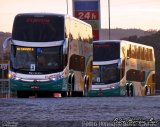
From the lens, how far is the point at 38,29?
105ft

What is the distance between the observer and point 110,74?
43906 millimetres

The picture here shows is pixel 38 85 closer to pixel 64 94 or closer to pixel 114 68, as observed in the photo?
pixel 64 94

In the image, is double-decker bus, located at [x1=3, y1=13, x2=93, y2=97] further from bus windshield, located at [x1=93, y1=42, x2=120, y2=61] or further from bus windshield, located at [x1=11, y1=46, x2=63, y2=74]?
bus windshield, located at [x1=93, y1=42, x2=120, y2=61]

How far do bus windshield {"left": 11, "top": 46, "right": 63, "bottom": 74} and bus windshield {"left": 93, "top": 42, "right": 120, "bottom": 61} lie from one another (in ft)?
37.6

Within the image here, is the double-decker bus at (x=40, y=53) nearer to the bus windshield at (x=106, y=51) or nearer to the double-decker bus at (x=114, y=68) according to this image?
the bus windshield at (x=106, y=51)

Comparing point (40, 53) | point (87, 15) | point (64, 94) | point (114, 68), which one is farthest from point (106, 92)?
point (87, 15)

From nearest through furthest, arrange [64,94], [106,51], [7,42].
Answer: [7,42], [64,94], [106,51]

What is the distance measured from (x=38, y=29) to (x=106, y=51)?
11.8 meters

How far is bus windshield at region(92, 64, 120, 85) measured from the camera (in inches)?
1711

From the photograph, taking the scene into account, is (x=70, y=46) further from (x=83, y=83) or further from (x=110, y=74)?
(x=110, y=74)

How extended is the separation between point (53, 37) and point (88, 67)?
236 inches

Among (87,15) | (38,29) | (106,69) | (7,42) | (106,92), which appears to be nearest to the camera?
(7,42)

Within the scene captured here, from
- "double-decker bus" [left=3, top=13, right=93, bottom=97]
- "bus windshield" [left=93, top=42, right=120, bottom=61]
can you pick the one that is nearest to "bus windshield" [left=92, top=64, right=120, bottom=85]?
"bus windshield" [left=93, top=42, right=120, bottom=61]

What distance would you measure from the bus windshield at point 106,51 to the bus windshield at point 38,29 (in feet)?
37.2
